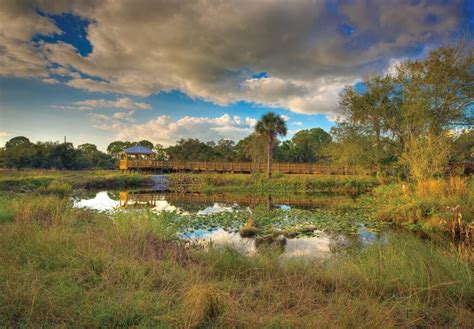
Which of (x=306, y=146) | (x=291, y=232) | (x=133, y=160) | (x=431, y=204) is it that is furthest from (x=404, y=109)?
(x=306, y=146)

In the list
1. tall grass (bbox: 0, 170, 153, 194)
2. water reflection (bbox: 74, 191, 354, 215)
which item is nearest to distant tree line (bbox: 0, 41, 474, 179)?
water reflection (bbox: 74, 191, 354, 215)

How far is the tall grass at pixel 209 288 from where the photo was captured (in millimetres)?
2822

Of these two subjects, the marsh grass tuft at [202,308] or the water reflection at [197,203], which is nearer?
the marsh grass tuft at [202,308]

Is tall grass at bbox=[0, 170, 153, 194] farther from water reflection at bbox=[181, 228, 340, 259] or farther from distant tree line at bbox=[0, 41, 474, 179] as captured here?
distant tree line at bbox=[0, 41, 474, 179]

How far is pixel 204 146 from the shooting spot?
52969 mm

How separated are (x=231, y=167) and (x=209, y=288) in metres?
35.4

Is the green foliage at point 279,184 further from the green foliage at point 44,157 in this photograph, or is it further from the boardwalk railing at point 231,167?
the green foliage at point 44,157

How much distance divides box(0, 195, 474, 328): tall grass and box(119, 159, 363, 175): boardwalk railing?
98.1 ft

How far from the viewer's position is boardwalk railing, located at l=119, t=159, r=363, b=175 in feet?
117

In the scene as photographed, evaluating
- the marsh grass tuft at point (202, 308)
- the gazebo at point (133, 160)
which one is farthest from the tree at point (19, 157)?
the marsh grass tuft at point (202, 308)

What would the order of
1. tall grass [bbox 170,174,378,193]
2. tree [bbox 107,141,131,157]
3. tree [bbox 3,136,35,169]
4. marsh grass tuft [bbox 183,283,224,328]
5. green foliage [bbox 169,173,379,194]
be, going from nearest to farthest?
marsh grass tuft [bbox 183,283,224,328]
green foliage [bbox 169,173,379,194]
tall grass [bbox 170,174,378,193]
tree [bbox 3,136,35,169]
tree [bbox 107,141,131,157]

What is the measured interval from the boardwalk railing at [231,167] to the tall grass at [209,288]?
98.1ft

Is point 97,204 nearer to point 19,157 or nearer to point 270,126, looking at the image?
point 270,126

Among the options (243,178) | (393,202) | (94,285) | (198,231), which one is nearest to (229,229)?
(198,231)
